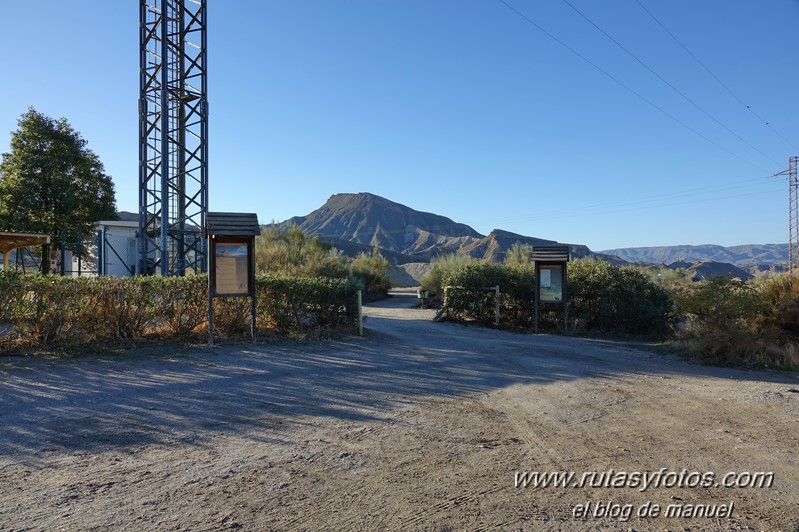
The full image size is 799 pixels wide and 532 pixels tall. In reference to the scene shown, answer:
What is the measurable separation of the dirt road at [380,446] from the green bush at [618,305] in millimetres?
7162

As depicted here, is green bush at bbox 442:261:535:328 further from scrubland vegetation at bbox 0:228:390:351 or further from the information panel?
scrubland vegetation at bbox 0:228:390:351

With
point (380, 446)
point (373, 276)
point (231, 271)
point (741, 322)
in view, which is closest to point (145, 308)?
point (231, 271)

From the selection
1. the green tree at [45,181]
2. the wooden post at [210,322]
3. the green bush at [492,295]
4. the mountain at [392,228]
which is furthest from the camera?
the mountain at [392,228]

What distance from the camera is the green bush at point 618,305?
54.6ft

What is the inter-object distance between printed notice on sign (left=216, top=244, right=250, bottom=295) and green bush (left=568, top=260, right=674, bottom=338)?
9886 mm

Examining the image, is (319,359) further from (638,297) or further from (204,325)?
(638,297)

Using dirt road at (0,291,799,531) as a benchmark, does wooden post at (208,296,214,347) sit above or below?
above

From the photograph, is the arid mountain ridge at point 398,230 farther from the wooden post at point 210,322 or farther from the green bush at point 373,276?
the wooden post at point 210,322

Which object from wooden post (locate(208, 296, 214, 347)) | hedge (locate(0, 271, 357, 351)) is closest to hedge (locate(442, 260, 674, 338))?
hedge (locate(0, 271, 357, 351))

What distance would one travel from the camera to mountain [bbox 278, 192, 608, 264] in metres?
132

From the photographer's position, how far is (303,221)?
183 m

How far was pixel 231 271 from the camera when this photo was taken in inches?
441

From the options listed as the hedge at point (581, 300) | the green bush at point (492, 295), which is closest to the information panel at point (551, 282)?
the hedge at point (581, 300)

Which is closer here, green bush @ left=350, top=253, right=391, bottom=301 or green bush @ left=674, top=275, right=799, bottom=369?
green bush @ left=674, top=275, right=799, bottom=369
